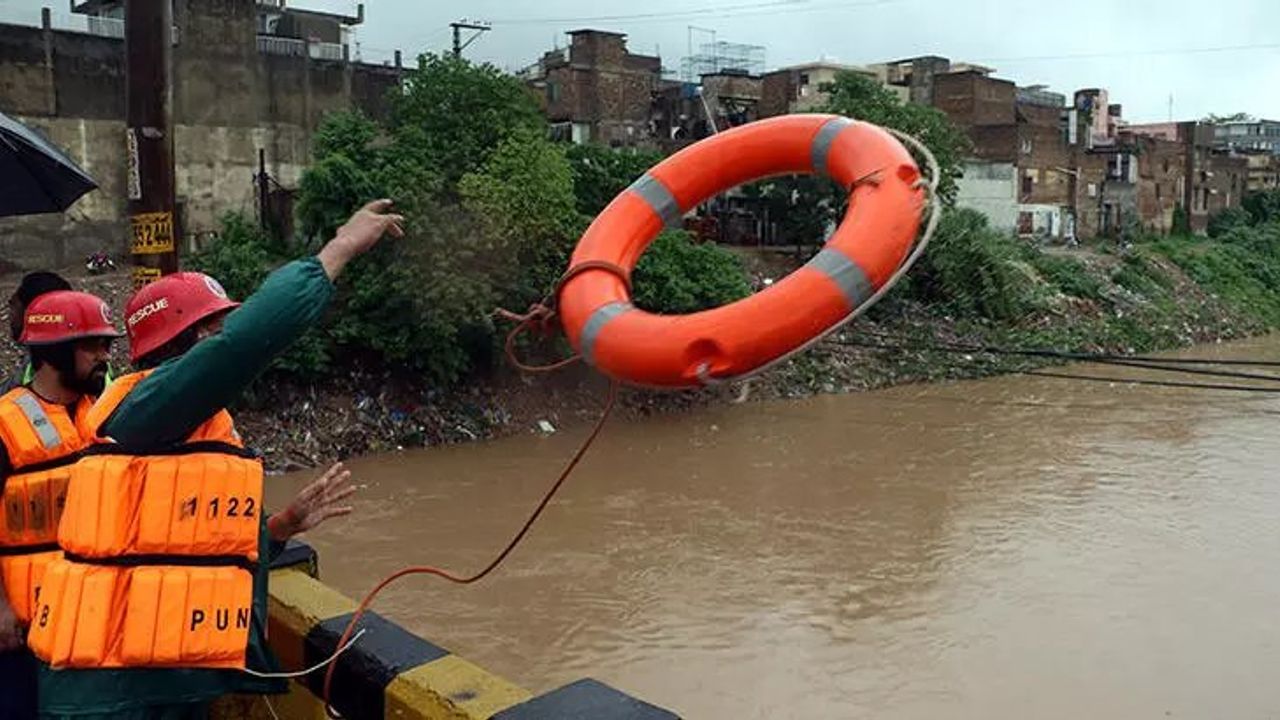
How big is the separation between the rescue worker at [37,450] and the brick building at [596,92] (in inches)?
899

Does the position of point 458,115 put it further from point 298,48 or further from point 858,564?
point 298,48

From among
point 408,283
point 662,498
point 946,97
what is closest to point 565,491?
point 662,498

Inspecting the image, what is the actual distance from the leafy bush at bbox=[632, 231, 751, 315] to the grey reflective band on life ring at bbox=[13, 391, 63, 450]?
9.90 meters

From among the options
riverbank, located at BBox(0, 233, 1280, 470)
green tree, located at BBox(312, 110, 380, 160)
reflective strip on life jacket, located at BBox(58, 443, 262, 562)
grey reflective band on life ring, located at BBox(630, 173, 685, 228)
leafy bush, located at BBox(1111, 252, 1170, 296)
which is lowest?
riverbank, located at BBox(0, 233, 1280, 470)

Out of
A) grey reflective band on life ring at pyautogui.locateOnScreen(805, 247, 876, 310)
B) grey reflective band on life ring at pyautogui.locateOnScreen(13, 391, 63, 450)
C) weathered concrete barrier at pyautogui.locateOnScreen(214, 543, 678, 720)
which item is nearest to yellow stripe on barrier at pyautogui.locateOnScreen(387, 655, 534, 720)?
weathered concrete barrier at pyautogui.locateOnScreen(214, 543, 678, 720)

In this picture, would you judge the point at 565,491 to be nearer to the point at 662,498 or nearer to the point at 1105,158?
the point at 662,498

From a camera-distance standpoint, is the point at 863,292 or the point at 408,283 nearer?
the point at 863,292

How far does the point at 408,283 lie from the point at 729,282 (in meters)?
4.41

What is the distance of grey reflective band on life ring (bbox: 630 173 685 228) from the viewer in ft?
11.0

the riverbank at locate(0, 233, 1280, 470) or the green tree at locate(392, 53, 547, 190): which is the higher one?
the green tree at locate(392, 53, 547, 190)

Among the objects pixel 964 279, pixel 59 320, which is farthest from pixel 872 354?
pixel 59 320

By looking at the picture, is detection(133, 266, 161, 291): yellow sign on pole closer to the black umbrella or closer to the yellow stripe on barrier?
the black umbrella

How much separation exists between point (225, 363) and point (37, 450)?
0.81 m

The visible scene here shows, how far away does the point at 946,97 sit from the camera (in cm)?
3130
